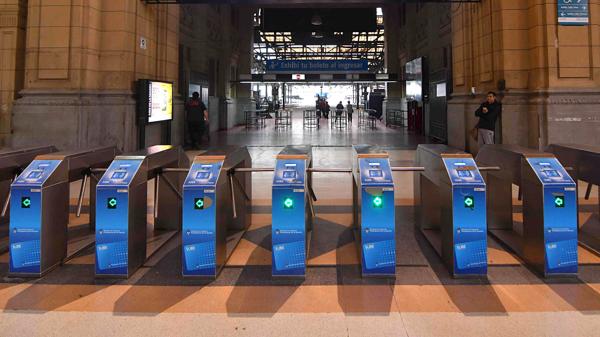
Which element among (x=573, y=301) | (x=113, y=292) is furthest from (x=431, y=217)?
(x=113, y=292)

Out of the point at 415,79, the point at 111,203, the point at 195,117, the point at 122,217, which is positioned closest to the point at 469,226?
the point at 122,217

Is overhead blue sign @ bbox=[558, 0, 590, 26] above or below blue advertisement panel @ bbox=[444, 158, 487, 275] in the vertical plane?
above

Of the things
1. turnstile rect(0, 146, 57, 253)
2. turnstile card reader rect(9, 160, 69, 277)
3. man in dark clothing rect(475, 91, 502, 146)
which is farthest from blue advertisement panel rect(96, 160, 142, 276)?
man in dark clothing rect(475, 91, 502, 146)

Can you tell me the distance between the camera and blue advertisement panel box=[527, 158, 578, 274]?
10.8ft

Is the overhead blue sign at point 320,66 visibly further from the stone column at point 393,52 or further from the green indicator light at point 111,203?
the green indicator light at point 111,203

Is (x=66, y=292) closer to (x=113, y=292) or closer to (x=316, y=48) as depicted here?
(x=113, y=292)

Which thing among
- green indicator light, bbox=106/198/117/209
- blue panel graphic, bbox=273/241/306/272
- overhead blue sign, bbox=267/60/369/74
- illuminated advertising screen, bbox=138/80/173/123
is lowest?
blue panel graphic, bbox=273/241/306/272

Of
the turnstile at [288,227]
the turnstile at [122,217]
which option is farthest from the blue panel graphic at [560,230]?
the turnstile at [122,217]

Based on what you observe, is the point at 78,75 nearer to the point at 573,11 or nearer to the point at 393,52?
the point at 573,11

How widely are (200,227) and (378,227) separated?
62.3 inches

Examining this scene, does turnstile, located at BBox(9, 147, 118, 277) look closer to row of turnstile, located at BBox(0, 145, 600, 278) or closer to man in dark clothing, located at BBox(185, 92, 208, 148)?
row of turnstile, located at BBox(0, 145, 600, 278)

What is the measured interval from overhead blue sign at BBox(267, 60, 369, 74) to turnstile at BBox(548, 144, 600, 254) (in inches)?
816

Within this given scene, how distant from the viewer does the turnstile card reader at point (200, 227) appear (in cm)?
333

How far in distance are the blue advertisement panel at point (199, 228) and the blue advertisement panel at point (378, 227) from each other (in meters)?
1.35
